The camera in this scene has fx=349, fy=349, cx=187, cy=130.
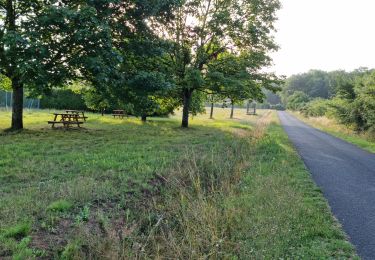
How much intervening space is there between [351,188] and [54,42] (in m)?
12.7

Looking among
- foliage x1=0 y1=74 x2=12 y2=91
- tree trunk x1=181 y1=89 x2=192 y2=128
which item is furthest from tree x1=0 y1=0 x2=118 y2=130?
tree trunk x1=181 y1=89 x2=192 y2=128

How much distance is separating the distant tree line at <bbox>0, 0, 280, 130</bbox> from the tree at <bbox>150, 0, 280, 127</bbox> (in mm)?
68

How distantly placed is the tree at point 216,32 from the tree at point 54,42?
27.0 ft

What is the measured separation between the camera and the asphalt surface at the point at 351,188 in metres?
5.54

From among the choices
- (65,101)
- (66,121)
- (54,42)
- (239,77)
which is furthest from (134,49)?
(65,101)

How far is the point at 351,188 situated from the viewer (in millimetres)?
8594

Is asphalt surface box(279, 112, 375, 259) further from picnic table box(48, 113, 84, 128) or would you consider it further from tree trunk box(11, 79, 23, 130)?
tree trunk box(11, 79, 23, 130)

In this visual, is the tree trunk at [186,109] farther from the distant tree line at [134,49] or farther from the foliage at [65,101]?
the foliage at [65,101]

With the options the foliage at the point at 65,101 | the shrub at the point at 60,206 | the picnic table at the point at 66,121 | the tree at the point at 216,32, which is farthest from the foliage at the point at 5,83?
Answer: the foliage at the point at 65,101

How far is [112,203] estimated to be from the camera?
22.0 ft

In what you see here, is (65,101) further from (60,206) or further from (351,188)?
(351,188)

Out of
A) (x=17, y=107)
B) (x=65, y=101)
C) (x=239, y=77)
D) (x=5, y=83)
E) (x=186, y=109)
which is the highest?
(x=239, y=77)

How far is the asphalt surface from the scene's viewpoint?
554 centimetres

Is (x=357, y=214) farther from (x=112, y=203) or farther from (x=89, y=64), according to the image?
(x=89, y=64)
